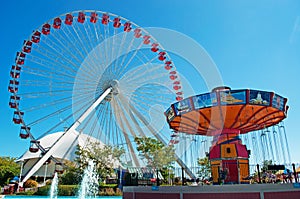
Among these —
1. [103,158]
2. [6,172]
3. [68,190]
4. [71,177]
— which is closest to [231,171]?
[68,190]

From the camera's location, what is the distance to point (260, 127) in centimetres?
1565

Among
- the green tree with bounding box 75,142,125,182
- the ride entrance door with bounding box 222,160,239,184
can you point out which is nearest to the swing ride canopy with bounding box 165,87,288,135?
the ride entrance door with bounding box 222,160,239,184

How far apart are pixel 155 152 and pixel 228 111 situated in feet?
46.8

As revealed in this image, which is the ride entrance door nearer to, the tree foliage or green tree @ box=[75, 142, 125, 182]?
the tree foliage

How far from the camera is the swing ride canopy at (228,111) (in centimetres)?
1223

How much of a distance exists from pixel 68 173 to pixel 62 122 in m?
9.53

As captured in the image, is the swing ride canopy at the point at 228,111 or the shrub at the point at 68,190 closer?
the swing ride canopy at the point at 228,111

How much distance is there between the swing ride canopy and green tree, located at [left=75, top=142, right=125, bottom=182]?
13241 millimetres

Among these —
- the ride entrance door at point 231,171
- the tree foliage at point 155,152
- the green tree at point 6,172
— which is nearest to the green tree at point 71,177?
the tree foliage at point 155,152

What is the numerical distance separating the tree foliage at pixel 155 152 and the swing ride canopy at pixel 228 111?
34.7 ft

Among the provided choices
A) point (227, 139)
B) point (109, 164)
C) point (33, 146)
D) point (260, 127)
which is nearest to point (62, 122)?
point (33, 146)

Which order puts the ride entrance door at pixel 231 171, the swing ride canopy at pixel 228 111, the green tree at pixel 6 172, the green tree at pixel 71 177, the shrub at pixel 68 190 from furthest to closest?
the green tree at pixel 6 172, the green tree at pixel 71 177, the shrub at pixel 68 190, the ride entrance door at pixel 231 171, the swing ride canopy at pixel 228 111

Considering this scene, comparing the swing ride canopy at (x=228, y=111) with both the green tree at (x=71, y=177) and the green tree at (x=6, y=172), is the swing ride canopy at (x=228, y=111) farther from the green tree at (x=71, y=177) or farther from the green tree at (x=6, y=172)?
the green tree at (x=6, y=172)

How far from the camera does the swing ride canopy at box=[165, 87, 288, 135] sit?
12.2 meters
